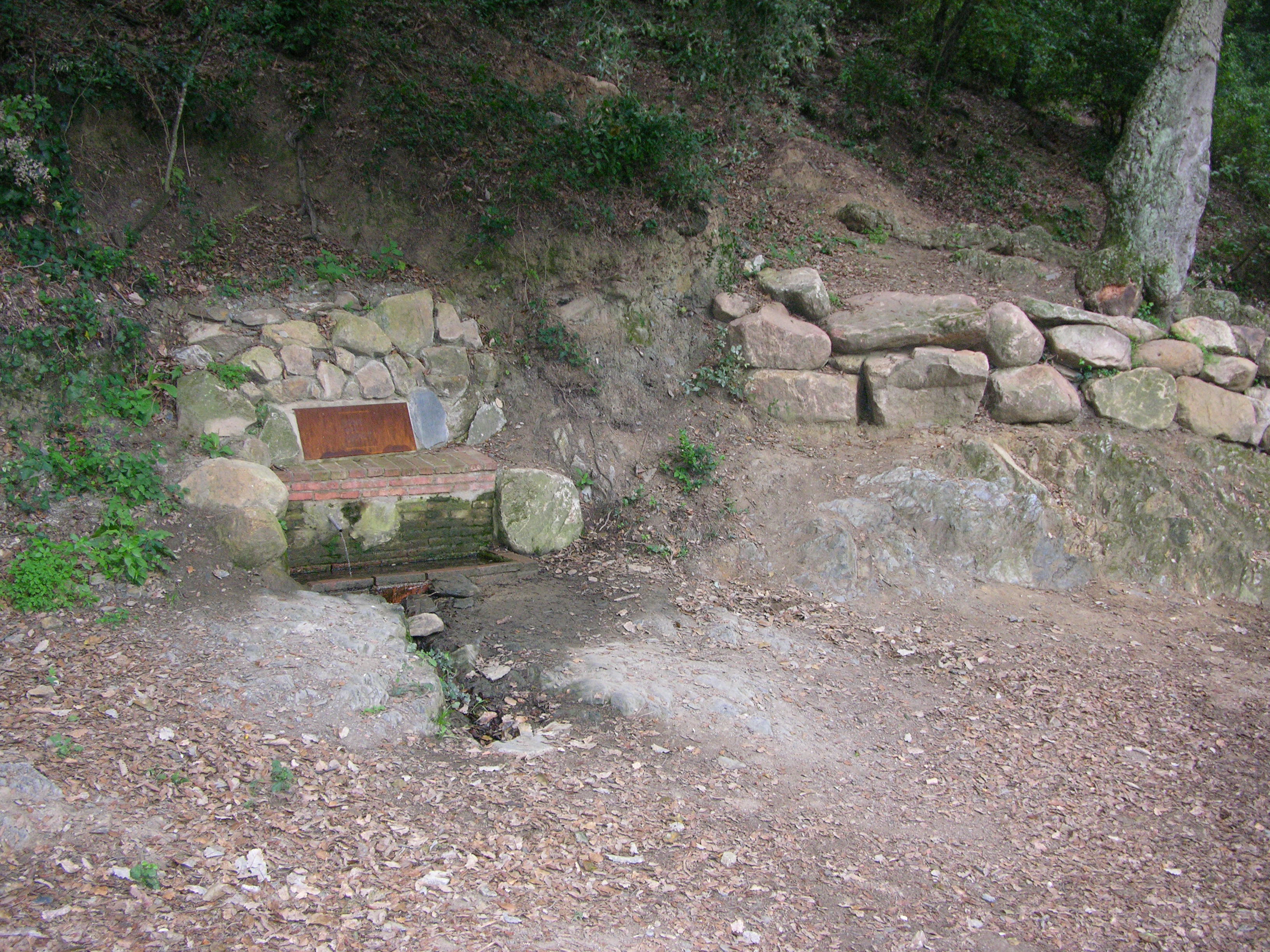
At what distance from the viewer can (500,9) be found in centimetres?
840

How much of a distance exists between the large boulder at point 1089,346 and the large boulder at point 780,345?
76.9 inches

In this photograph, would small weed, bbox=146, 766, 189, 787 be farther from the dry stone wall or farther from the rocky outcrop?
the rocky outcrop

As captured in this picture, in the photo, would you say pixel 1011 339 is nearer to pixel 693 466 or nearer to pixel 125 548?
pixel 693 466

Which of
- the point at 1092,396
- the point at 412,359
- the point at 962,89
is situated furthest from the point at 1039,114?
the point at 412,359

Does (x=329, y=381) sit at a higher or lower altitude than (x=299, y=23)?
lower

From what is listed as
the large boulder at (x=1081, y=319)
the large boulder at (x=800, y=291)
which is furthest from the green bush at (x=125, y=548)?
the large boulder at (x=1081, y=319)

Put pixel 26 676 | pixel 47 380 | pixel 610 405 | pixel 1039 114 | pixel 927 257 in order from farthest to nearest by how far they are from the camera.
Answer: pixel 1039 114 → pixel 927 257 → pixel 610 405 → pixel 47 380 → pixel 26 676

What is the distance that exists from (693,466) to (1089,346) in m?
3.60

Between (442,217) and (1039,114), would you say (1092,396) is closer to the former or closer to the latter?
(442,217)

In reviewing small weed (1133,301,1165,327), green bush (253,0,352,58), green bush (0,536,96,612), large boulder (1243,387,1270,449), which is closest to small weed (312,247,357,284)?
green bush (253,0,352,58)

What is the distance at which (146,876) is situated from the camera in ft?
8.72

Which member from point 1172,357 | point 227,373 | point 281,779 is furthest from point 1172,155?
point 281,779

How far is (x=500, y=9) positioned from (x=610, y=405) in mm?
4464

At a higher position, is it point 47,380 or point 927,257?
point 927,257
